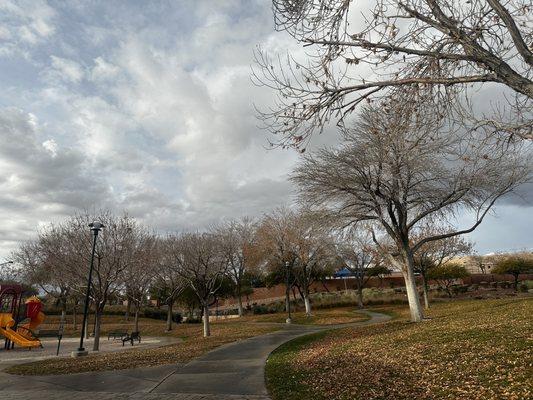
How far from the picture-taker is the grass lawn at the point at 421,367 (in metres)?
6.88

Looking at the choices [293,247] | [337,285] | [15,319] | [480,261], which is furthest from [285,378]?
[480,261]

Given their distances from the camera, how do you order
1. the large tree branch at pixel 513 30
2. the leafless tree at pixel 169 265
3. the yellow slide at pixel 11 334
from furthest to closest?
Answer: the leafless tree at pixel 169 265 < the yellow slide at pixel 11 334 < the large tree branch at pixel 513 30

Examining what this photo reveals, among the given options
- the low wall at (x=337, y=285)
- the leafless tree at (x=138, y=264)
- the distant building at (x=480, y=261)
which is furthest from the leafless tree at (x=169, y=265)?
the distant building at (x=480, y=261)

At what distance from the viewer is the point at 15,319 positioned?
2539 cm

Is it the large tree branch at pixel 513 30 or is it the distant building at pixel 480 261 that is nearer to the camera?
the large tree branch at pixel 513 30

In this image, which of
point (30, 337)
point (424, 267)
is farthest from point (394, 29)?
point (424, 267)

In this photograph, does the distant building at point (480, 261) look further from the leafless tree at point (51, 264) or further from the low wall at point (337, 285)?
the leafless tree at point (51, 264)

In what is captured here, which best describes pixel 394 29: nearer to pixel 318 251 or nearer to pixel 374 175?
pixel 374 175

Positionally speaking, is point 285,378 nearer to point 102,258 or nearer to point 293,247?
point 102,258

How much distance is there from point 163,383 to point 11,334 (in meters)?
17.9

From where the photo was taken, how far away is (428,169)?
17.8 metres

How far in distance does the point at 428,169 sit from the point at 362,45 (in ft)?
41.7

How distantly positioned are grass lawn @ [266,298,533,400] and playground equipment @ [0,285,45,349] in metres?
17.4

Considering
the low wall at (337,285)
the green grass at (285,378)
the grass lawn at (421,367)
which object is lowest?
the green grass at (285,378)
